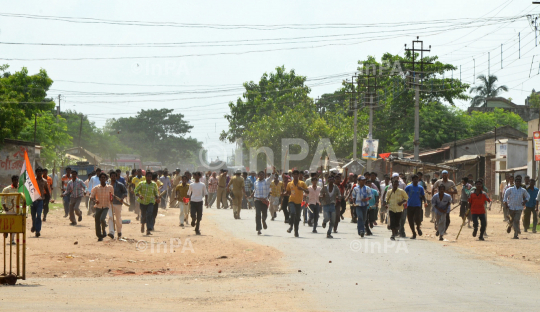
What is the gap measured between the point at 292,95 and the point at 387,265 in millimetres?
67123

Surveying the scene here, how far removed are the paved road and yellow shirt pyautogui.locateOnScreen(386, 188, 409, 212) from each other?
84cm

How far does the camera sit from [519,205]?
19.4m

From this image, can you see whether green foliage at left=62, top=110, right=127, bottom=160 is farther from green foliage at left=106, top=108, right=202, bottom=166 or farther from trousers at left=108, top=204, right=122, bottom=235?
trousers at left=108, top=204, right=122, bottom=235

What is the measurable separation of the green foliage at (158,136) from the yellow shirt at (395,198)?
103228mm

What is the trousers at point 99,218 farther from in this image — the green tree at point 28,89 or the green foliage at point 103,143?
the green foliage at point 103,143

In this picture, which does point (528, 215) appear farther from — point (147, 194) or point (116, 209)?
point (116, 209)

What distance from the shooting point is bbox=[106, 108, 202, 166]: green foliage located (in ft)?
Answer: 392

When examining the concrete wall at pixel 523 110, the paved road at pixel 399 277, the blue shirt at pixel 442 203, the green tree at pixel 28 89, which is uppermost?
the concrete wall at pixel 523 110

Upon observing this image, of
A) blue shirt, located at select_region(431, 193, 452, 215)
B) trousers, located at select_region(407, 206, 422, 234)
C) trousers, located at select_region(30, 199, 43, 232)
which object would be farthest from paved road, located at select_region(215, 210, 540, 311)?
trousers, located at select_region(30, 199, 43, 232)

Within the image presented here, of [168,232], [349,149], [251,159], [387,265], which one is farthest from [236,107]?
[387,265]

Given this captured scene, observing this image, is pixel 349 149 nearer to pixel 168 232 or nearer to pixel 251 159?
pixel 251 159

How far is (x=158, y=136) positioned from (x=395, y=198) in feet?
348

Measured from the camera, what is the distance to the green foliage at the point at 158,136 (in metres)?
120

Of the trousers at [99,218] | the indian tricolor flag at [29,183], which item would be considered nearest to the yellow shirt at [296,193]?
the trousers at [99,218]
